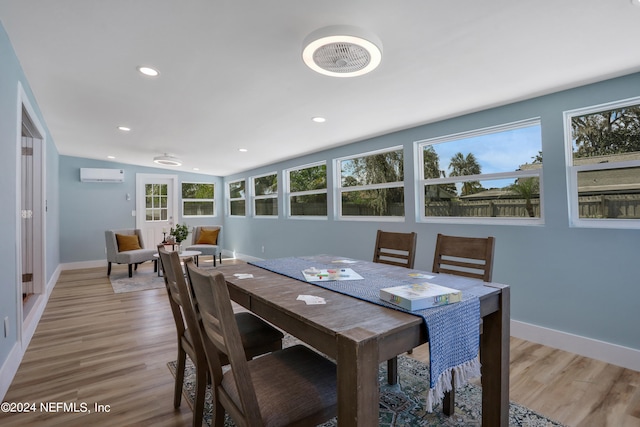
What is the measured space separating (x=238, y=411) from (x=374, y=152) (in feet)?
11.6

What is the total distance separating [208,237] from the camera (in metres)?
6.60

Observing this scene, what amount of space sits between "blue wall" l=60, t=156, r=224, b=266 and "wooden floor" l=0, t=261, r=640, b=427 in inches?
150

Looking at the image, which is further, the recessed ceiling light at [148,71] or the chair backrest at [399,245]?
the recessed ceiling light at [148,71]

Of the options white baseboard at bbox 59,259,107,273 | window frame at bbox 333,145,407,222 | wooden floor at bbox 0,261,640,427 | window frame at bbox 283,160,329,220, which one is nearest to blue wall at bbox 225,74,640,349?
wooden floor at bbox 0,261,640,427

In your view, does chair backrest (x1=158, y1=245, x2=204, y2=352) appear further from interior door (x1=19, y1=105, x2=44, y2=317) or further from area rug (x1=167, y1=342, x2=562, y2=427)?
interior door (x1=19, y1=105, x2=44, y2=317)

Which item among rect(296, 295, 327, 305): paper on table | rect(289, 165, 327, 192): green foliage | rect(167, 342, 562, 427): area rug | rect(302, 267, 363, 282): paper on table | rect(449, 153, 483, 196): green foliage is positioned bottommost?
rect(167, 342, 562, 427): area rug

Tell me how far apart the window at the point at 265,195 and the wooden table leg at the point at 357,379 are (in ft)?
17.9

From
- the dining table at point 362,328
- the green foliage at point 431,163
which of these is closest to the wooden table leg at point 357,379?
the dining table at point 362,328

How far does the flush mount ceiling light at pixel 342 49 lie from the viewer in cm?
173

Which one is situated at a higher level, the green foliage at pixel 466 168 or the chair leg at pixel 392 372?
the green foliage at pixel 466 168

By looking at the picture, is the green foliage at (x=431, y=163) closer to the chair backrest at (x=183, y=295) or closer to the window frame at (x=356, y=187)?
the window frame at (x=356, y=187)

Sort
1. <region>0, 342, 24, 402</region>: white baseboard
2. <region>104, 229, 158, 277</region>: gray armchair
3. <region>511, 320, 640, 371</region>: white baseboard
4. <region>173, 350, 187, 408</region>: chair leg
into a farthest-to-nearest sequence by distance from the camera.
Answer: <region>104, 229, 158, 277</region>: gray armchair, <region>511, 320, 640, 371</region>: white baseboard, <region>0, 342, 24, 402</region>: white baseboard, <region>173, 350, 187, 408</region>: chair leg

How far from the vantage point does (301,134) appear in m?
4.13

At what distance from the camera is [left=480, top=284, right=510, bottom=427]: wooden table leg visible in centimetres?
144
